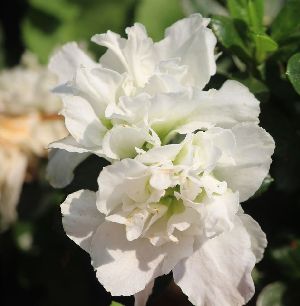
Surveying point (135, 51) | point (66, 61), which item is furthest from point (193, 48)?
point (66, 61)

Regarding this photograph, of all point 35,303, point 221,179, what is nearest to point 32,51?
point 35,303

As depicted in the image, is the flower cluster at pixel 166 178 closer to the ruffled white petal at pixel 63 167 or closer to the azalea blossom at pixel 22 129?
the ruffled white petal at pixel 63 167

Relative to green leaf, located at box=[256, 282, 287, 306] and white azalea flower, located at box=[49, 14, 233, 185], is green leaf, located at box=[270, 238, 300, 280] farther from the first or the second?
white azalea flower, located at box=[49, 14, 233, 185]

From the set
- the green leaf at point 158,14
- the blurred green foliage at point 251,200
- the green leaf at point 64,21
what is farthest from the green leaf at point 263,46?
the green leaf at point 64,21

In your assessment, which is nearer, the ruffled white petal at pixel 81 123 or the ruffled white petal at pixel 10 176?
the ruffled white petal at pixel 81 123

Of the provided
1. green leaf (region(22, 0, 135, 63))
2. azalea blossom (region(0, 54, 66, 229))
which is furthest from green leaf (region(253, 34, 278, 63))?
green leaf (region(22, 0, 135, 63))

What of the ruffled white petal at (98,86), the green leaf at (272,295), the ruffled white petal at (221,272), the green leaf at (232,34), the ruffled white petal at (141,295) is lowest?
the green leaf at (272,295)

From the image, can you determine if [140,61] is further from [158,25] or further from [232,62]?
[158,25]
